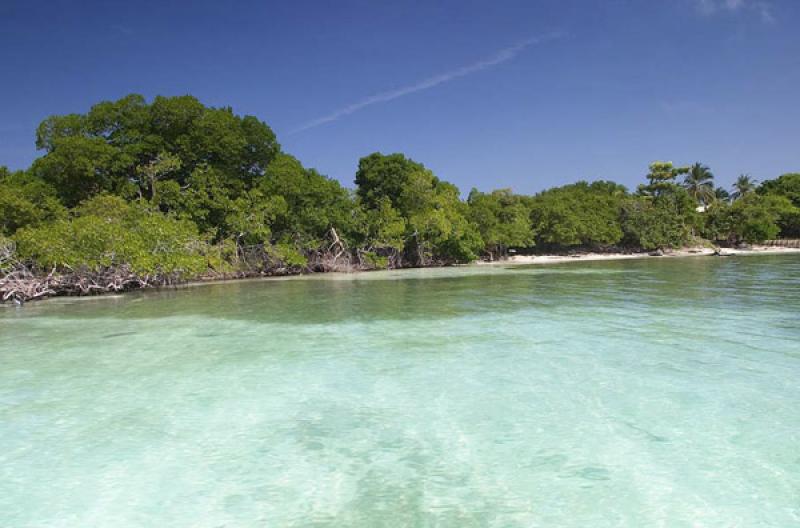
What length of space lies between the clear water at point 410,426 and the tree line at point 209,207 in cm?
861

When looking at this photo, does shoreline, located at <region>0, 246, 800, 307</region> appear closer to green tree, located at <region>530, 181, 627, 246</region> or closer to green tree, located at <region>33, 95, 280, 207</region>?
green tree, located at <region>530, 181, 627, 246</region>

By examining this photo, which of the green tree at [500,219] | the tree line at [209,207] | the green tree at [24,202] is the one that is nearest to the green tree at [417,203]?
the tree line at [209,207]

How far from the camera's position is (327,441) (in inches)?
165

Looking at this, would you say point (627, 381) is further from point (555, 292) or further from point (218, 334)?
point (555, 292)

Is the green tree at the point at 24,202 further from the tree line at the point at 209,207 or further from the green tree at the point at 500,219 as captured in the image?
the green tree at the point at 500,219

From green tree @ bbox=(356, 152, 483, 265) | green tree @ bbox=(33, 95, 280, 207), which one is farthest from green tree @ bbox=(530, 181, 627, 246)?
green tree @ bbox=(33, 95, 280, 207)

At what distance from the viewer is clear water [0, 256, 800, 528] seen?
3162mm

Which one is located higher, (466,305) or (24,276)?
(24,276)

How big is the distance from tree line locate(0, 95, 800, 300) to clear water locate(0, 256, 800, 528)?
8.61 m

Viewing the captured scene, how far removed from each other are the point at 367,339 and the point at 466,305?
4.54 metres

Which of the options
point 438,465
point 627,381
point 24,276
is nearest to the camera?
point 438,465

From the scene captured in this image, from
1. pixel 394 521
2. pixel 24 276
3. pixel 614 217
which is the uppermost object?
pixel 614 217

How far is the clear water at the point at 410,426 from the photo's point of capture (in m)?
3.16

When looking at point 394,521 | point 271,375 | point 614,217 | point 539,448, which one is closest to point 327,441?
point 394,521
